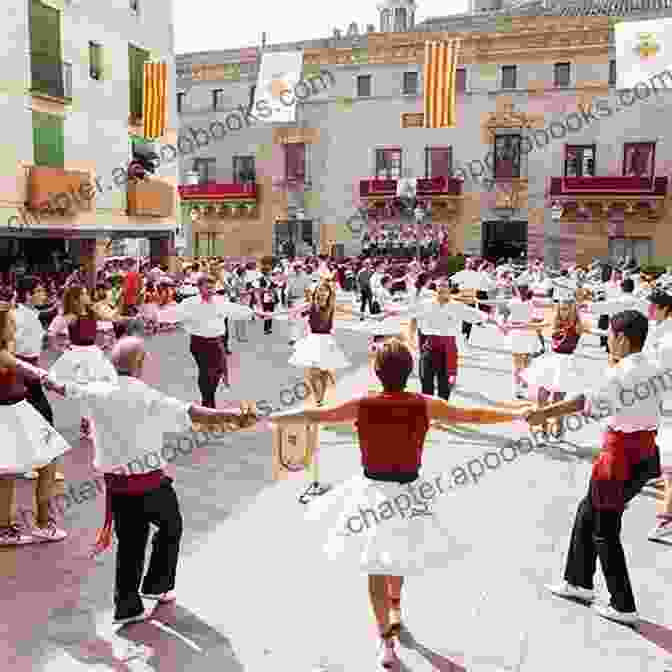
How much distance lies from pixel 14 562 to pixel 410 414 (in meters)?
3.28

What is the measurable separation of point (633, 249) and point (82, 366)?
30672 millimetres

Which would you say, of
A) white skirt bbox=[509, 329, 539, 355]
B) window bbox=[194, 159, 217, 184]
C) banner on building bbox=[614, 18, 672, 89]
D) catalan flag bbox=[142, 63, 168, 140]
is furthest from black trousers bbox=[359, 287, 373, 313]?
window bbox=[194, 159, 217, 184]

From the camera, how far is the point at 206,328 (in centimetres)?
928

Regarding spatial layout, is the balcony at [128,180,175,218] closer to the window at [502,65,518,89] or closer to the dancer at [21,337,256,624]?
the window at [502,65,518,89]

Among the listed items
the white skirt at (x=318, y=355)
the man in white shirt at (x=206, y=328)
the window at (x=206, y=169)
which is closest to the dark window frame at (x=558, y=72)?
the window at (x=206, y=169)

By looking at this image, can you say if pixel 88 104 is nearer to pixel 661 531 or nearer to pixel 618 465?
pixel 661 531

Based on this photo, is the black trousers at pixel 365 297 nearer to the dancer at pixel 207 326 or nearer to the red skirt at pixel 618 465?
the dancer at pixel 207 326

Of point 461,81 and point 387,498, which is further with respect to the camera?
point 461,81

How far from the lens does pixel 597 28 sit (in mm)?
33938

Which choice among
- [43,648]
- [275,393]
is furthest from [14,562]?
[275,393]

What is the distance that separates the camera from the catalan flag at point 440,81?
75.0ft

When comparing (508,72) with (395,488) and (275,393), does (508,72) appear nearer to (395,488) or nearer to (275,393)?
(275,393)

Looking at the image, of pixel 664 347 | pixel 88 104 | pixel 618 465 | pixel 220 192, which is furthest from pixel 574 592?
pixel 220 192

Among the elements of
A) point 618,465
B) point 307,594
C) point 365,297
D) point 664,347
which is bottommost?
point 307,594
